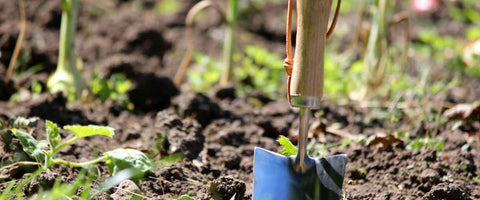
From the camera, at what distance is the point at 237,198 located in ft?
5.51

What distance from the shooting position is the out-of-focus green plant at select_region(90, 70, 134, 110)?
271 cm

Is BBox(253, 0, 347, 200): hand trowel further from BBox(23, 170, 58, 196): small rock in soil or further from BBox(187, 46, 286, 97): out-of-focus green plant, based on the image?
BBox(187, 46, 286, 97): out-of-focus green plant

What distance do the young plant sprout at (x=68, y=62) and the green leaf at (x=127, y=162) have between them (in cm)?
104

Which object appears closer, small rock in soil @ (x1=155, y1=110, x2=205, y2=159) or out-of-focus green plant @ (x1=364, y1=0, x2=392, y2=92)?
small rock in soil @ (x1=155, y1=110, x2=205, y2=159)

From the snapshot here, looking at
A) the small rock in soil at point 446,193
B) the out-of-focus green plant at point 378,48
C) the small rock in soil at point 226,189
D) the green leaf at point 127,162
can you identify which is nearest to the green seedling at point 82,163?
the green leaf at point 127,162

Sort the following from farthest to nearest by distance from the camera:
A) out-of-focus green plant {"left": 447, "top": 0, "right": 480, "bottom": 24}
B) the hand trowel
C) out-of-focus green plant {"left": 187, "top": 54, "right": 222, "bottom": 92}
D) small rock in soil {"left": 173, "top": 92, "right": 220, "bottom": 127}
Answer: out-of-focus green plant {"left": 447, "top": 0, "right": 480, "bottom": 24}
out-of-focus green plant {"left": 187, "top": 54, "right": 222, "bottom": 92}
small rock in soil {"left": 173, "top": 92, "right": 220, "bottom": 127}
the hand trowel

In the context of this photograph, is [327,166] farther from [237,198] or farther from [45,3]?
[45,3]

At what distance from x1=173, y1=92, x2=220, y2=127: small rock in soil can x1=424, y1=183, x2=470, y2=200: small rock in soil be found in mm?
1087

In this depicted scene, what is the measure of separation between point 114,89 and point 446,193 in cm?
169

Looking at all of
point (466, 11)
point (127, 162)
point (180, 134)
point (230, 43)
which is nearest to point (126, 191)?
point (127, 162)

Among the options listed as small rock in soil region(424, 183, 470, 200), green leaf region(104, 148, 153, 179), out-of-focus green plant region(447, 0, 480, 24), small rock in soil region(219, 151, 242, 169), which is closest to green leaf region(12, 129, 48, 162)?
green leaf region(104, 148, 153, 179)

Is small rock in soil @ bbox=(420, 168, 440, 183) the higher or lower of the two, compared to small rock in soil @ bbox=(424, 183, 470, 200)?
higher

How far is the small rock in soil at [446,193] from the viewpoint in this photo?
1701 millimetres

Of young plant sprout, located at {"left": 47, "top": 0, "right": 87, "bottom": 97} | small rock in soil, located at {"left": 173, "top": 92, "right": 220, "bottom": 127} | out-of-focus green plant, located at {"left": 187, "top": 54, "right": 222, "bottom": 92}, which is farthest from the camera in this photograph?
out-of-focus green plant, located at {"left": 187, "top": 54, "right": 222, "bottom": 92}
